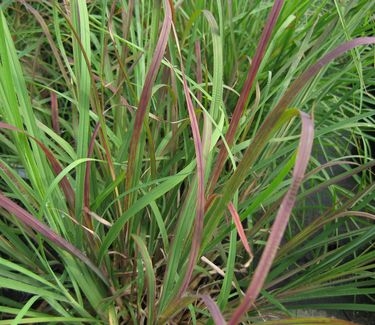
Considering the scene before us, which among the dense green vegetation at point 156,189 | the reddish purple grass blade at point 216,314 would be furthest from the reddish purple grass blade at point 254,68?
the reddish purple grass blade at point 216,314

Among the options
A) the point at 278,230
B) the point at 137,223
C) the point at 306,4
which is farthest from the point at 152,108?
the point at 278,230

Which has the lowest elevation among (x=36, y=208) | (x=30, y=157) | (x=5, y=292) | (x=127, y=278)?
(x=5, y=292)

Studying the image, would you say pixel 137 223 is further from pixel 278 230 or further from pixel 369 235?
pixel 278 230

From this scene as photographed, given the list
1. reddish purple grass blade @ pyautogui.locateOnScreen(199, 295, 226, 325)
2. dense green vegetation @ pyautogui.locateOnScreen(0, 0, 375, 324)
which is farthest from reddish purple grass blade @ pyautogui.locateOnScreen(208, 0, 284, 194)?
reddish purple grass blade @ pyautogui.locateOnScreen(199, 295, 226, 325)

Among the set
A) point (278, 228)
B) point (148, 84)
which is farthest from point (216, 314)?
point (148, 84)

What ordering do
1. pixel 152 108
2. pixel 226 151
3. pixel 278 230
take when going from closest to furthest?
1. pixel 278 230
2. pixel 226 151
3. pixel 152 108
